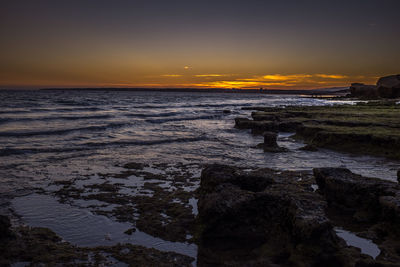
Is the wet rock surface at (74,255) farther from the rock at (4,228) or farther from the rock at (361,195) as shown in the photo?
the rock at (361,195)

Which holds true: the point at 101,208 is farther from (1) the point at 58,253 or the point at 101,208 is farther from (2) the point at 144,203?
(1) the point at 58,253

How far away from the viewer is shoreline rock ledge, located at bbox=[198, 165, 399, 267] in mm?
4781

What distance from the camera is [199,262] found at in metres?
4.95

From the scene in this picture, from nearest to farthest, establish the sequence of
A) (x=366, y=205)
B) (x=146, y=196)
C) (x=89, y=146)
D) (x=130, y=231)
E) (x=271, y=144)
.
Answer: (x=130, y=231), (x=366, y=205), (x=146, y=196), (x=271, y=144), (x=89, y=146)

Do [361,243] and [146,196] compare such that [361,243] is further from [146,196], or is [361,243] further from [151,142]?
[151,142]

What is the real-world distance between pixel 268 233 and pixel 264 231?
0.32 ft

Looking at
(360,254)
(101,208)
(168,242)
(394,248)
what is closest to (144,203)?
(101,208)

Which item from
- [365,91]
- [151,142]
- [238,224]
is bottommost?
[151,142]

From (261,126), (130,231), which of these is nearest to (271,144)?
(261,126)

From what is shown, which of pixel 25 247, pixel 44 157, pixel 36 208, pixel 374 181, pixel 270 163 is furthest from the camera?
pixel 44 157

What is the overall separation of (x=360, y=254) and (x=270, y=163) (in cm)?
774

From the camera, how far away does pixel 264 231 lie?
5695 millimetres

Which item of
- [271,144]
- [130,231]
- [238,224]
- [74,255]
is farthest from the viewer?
[271,144]

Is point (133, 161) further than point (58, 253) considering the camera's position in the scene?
Yes
